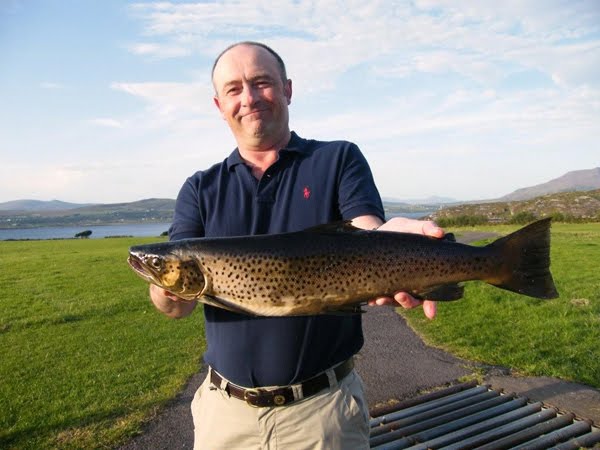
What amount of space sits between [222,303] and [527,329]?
9.61 meters

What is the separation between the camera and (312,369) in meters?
3.62

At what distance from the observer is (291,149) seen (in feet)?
12.9

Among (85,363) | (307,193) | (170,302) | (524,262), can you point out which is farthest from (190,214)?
(85,363)

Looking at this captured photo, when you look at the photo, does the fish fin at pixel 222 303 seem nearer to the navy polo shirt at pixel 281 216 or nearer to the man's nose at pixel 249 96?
the navy polo shirt at pixel 281 216

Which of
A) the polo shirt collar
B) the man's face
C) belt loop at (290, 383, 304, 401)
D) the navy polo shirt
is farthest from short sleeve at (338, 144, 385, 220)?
belt loop at (290, 383, 304, 401)

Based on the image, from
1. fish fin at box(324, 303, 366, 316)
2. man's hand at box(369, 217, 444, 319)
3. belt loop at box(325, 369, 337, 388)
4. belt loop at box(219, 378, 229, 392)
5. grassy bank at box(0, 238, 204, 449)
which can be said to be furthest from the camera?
grassy bank at box(0, 238, 204, 449)

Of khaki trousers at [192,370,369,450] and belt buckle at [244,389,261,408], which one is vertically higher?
belt buckle at [244,389,261,408]

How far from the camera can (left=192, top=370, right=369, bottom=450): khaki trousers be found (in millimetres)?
3660

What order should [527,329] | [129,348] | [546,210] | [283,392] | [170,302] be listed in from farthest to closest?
[546,210]
[129,348]
[527,329]
[170,302]
[283,392]

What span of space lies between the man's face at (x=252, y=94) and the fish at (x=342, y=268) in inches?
38.0

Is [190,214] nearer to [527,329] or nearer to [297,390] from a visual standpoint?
[297,390]

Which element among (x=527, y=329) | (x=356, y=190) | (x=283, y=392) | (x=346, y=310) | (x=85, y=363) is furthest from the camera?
(x=527, y=329)

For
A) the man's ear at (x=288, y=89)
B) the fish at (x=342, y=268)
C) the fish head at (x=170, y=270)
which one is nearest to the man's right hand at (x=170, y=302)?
the fish head at (x=170, y=270)

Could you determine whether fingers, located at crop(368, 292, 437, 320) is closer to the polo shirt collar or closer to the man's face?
the polo shirt collar
